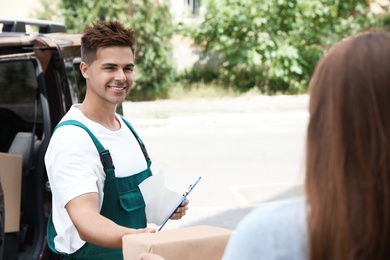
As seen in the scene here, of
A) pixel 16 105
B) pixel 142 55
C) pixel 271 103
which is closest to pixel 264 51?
pixel 271 103

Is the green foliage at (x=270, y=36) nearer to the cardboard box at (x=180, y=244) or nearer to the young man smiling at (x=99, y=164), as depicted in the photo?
the young man smiling at (x=99, y=164)

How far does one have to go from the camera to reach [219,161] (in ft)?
35.2

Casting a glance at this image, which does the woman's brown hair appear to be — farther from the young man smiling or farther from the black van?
the black van

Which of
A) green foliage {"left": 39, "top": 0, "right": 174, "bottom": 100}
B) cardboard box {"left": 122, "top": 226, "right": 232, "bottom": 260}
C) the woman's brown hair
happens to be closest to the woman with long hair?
the woman's brown hair

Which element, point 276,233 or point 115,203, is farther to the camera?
point 115,203

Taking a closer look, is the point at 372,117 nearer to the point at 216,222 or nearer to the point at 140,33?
the point at 216,222

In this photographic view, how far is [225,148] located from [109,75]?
909cm

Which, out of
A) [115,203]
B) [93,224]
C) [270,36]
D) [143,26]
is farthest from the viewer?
[270,36]

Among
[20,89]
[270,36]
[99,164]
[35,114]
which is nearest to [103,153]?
[99,164]

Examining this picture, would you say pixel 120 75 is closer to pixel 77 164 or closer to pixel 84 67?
pixel 84 67

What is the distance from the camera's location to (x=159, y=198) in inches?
104

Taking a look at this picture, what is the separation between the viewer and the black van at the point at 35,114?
391 cm

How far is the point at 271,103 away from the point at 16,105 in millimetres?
13333

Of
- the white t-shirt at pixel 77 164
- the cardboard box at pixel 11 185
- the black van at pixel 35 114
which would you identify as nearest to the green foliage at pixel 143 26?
the black van at pixel 35 114
